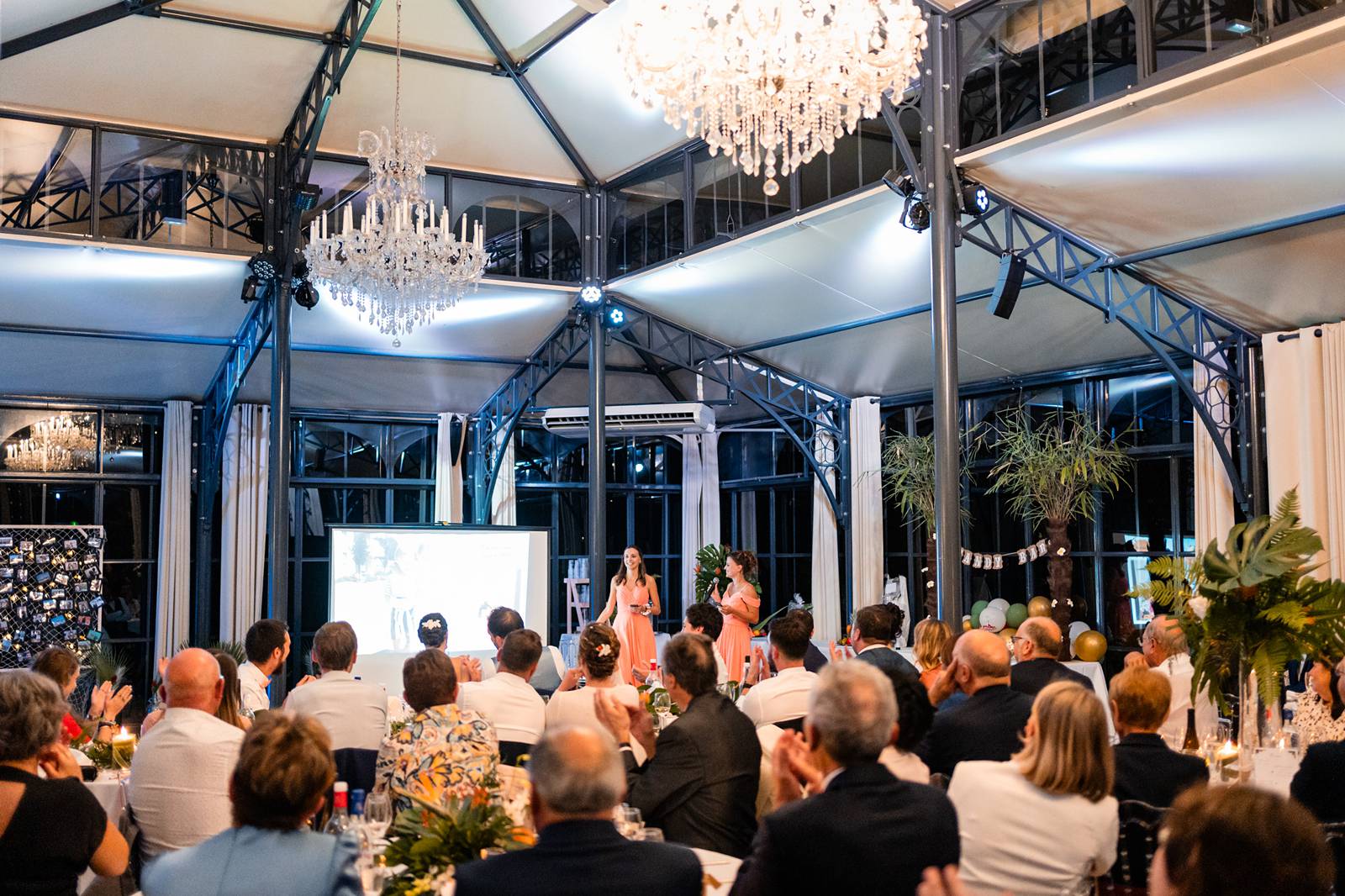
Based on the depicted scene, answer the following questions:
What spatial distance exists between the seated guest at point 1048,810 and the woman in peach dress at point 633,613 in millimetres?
7354

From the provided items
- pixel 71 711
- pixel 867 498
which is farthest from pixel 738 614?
pixel 71 711

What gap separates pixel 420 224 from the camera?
27.4 feet

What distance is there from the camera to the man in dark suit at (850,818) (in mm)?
2330

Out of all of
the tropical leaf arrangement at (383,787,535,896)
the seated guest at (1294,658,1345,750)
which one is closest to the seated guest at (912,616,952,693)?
the seated guest at (1294,658,1345,750)

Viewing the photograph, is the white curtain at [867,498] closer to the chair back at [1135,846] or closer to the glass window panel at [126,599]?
the glass window panel at [126,599]

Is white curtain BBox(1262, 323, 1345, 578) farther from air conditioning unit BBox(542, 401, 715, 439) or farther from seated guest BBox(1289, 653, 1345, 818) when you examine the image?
air conditioning unit BBox(542, 401, 715, 439)

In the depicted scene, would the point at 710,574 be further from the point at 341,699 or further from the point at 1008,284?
the point at 341,699

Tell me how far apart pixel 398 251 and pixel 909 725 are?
19.4 ft

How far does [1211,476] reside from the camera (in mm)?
9680

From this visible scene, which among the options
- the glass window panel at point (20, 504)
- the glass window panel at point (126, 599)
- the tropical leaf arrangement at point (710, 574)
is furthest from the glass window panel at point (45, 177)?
the tropical leaf arrangement at point (710, 574)

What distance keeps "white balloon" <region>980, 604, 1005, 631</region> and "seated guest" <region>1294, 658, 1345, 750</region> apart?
5.37 meters

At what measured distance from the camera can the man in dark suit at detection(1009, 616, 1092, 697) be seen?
4.92 metres

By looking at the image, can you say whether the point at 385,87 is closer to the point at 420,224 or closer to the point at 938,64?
the point at 420,224

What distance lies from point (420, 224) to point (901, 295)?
4.31 metres
